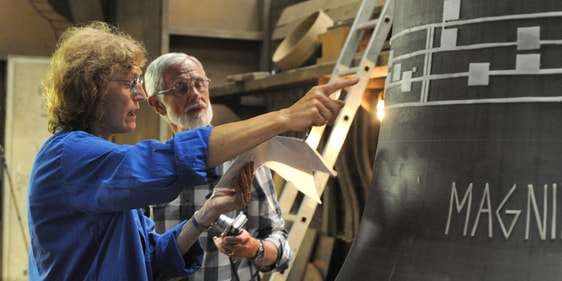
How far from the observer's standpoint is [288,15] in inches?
233

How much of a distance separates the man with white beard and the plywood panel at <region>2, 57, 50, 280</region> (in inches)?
167

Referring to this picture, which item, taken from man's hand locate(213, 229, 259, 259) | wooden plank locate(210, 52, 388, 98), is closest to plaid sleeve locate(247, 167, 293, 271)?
man's hand locate(213, 229, 259, 259)

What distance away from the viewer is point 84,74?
1.75m

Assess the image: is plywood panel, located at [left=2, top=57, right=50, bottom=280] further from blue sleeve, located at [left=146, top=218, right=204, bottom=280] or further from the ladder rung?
blue sleeve, located at [left=146, top=218, right=204, bottom=280]

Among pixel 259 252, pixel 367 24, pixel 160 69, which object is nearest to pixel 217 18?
pixel 367 24

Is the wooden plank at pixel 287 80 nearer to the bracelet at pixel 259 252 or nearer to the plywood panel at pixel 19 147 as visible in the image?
the bracelet at pixel 259 252

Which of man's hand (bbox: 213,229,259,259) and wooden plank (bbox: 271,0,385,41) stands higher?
wooden plank (bbox: 271,0,385,41)

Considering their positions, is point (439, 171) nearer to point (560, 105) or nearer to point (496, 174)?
point (496, 174)

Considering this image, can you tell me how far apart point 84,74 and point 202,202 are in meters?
0.79

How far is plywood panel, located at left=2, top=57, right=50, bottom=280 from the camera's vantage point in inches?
261

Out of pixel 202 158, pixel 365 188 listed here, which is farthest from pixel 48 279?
pixel 365 188

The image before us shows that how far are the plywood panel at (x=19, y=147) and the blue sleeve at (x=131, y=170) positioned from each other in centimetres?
517

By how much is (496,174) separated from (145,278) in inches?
37.2

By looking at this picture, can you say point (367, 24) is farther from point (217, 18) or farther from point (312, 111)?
point (217, 18)
